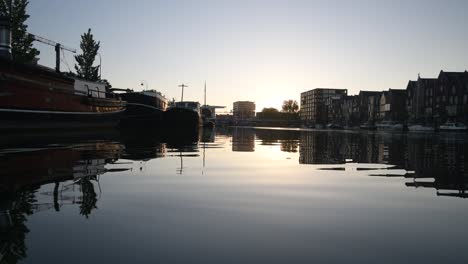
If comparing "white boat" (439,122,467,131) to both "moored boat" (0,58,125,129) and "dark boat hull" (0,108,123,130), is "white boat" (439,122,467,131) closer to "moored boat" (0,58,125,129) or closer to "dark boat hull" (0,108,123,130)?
"dark boat hull" (0,108,123,130)

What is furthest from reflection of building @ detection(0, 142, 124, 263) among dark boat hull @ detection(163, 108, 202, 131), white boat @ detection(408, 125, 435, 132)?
white boat @ detection(408, 125, 435, 132)

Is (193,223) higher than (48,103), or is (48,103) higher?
(48,103)

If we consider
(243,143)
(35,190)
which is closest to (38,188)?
(35,190)

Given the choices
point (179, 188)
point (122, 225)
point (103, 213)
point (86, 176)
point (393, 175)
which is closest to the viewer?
point (122, 225)

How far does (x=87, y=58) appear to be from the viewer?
60.2 metres

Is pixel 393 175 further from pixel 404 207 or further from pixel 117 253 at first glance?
pixel 117 253

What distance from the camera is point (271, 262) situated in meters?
3.34

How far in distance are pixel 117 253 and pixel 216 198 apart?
280 centimetres

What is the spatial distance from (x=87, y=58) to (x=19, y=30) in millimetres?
19294

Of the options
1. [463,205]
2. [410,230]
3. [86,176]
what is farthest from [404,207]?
[86,176]

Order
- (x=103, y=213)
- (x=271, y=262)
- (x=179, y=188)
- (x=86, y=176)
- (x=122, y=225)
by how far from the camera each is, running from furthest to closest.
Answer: (x=86, y=176) < (x=179, y=188) < (x=103, y=213) < (x=122, y=225) < (x=271, y=262)

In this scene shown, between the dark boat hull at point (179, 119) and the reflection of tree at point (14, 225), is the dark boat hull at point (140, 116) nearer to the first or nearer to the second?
the dark boat hull at point (179, 119)

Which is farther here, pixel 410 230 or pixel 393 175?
pixel 393 175

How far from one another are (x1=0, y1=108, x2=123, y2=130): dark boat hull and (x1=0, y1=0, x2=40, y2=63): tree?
1421 centimetres
